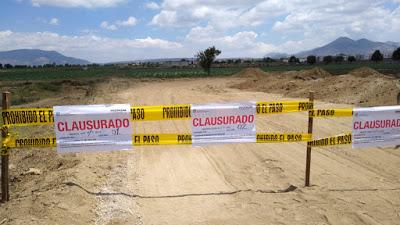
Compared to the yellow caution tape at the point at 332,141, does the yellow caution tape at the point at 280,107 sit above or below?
above

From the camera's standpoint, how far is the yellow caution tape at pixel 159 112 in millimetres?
7164

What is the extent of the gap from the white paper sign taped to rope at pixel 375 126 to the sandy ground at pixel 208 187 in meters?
0.79

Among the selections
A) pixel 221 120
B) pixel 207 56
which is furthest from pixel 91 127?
pixel 207 56

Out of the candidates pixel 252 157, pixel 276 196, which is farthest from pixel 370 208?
pixel 252 157

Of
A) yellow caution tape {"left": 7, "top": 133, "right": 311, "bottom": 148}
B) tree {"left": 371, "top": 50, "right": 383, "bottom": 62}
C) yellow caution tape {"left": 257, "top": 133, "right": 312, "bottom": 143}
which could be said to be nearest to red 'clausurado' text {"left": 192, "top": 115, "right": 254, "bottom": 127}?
yellow caution tape {"left": 7, "top": 133, "right": 311, "bottom": 148}

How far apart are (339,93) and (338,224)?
17409 millimetres

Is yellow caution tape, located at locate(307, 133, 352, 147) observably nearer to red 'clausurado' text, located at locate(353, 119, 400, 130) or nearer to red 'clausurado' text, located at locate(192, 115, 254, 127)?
red 'clausurado' text, located at locate(353, 119, 400, 130)

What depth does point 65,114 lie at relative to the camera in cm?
701

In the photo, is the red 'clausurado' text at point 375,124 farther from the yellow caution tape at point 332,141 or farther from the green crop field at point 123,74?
the green crop field at point 123,74

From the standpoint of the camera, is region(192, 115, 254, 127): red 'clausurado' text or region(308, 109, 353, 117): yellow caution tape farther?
region(308, 109, 353, 117): yellow caution tape

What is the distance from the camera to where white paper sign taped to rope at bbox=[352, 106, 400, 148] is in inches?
313

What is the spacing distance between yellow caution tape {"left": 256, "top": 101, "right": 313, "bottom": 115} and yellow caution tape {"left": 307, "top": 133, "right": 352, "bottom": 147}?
74 cm

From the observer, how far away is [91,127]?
711 cm

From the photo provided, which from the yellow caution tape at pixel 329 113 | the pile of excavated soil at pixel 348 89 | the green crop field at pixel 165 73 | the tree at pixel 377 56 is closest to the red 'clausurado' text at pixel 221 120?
the yellow caution tape at pixel 329 113
